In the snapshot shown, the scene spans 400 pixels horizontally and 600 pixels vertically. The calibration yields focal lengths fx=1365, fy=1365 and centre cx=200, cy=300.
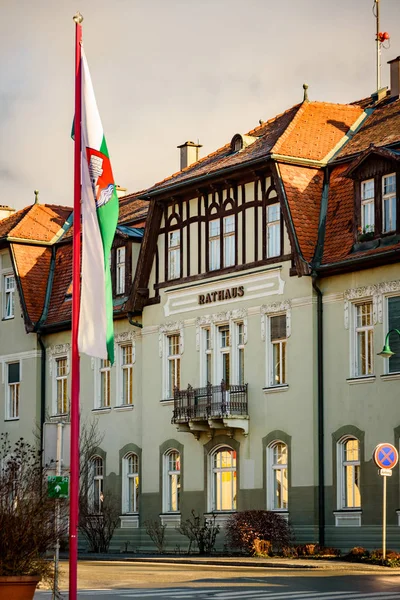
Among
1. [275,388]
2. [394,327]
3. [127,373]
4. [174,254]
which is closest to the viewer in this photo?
[394,327]

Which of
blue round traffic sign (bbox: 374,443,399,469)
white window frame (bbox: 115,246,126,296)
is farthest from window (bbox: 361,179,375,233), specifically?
white window frame (bbox: 115,246,126,296)

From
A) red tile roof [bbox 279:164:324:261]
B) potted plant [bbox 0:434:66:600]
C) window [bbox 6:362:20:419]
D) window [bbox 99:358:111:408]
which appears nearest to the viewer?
potted plant [bbox 0:434:66:600]

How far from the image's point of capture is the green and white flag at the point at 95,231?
17.8 m

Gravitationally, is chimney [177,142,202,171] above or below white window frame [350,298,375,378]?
above

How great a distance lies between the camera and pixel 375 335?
3709 cm

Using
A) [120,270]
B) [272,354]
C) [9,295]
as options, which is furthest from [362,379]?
[9,295]

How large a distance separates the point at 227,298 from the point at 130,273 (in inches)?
229

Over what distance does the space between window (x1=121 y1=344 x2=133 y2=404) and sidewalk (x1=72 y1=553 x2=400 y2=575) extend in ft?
24.1

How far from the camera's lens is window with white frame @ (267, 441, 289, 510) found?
39.8 m

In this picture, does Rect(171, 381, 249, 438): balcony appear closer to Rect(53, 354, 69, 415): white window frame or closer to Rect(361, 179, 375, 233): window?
Rect(361, 179, 375, 233): window

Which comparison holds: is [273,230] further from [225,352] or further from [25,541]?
[25,541]

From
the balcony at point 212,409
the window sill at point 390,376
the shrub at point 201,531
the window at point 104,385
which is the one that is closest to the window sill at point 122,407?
the window at point 104,385

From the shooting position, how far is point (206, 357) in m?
43.1

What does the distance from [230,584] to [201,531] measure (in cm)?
1412
